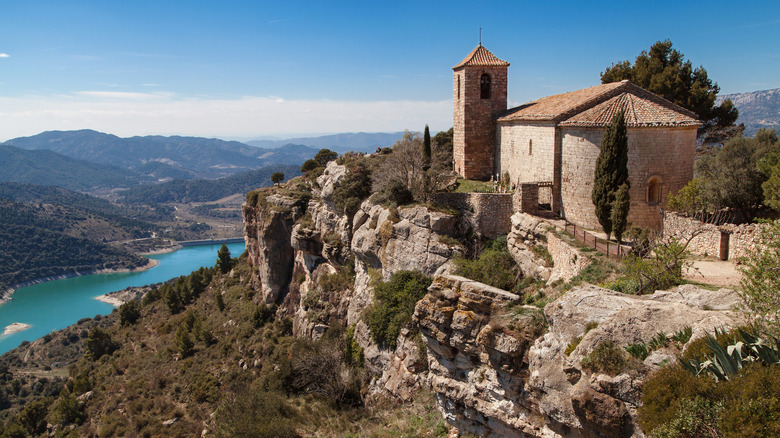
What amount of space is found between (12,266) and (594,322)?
170327 millimetres

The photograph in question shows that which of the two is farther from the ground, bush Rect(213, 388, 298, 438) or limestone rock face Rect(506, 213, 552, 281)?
limestone rock face Rect(506, 213, 552, 281)

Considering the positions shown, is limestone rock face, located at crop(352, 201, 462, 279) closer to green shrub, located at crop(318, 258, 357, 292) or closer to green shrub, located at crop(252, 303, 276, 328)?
green shrub, located at crop(318, 258, 357, 292)

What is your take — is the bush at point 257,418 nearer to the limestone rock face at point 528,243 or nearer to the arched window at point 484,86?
the limestone rock face at point 528,243

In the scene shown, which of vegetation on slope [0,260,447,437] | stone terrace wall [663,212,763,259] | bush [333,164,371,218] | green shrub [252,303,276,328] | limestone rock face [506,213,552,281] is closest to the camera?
stone terrace wall [663,212,763,259]

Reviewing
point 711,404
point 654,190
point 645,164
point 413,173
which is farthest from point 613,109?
point 711,404

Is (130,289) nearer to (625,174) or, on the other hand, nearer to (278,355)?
(278,355)

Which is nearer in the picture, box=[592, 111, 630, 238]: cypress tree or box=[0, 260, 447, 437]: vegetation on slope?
box=[592, 111, 630, 238]: cypress tree

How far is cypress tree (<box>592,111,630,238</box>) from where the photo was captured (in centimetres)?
1831

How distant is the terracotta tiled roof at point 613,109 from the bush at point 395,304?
10.4m

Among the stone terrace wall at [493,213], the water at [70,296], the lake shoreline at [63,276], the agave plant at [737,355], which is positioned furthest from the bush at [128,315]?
the lake shoreline at [63,276]

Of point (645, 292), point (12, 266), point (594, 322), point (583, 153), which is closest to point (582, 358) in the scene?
point (594, 322)

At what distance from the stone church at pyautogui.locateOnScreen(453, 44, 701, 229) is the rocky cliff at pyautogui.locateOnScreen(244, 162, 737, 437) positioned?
2702 millimetres

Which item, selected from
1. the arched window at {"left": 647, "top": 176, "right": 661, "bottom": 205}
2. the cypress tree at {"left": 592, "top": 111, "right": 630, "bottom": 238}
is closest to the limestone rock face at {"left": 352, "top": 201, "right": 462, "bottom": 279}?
the cypress tree at {"left": 592, "top": 111, "right": 630, "bottom": 238}

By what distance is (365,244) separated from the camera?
26.8m
